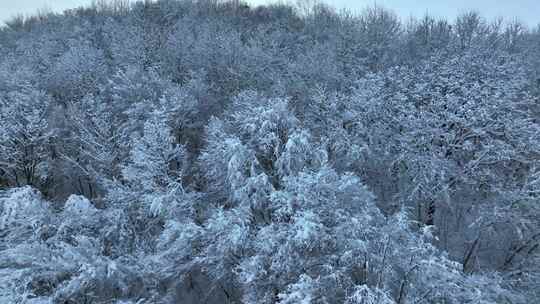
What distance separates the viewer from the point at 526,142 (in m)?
19.3

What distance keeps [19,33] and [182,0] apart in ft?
71.3

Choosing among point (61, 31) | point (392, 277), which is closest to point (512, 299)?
point (392, 277)

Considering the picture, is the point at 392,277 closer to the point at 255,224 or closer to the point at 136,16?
the point at 255,224

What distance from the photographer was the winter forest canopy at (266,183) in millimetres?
14352

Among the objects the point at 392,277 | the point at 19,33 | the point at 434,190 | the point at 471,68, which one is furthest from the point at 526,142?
the point at 19,33

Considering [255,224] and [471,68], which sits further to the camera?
[471,68]

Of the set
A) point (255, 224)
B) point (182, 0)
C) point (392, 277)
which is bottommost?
point (392, 277)

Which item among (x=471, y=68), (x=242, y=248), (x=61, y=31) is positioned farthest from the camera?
(x=61, y=31)

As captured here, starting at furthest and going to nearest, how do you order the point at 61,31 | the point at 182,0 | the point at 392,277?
the point at 182,0 < the point at 61,31 < the point at 392,277

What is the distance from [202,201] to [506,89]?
16612 millimetres

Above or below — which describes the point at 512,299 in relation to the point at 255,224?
below

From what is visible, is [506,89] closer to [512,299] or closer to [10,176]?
[512,299]

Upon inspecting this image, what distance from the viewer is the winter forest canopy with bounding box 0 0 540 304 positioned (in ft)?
47.1

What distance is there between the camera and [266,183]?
52.8 feet
